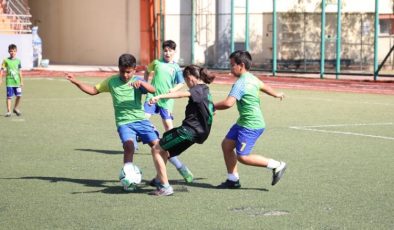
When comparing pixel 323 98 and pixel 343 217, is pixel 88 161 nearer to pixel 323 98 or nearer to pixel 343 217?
pixel 343 217

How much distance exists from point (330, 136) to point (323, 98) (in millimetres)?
9476

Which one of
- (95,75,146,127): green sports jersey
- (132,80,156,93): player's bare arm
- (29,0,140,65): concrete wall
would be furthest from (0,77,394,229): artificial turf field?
(29,0,140,65): concrete wall

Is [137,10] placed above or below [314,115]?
above

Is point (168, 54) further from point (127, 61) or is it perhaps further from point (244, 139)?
point (244, 139)

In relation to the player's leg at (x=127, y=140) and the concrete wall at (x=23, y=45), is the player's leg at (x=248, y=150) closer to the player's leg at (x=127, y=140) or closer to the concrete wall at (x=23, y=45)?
the player's leg at (x=127, y=140)

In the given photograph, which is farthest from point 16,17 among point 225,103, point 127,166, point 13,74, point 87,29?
point 225,103

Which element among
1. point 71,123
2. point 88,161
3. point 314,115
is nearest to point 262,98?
point 314,115

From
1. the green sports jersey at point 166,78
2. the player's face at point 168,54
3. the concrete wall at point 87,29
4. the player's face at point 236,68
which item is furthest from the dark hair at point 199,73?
the concrete wall at point 87,29

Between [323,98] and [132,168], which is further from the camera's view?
[323,98]

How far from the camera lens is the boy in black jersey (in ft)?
33.4

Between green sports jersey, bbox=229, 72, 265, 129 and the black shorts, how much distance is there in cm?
77

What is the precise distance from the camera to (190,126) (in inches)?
404

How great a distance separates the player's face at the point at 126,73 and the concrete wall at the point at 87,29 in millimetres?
33804

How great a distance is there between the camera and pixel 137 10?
44688 mm
